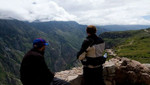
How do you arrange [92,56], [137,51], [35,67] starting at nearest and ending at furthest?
1. [35,67]
2. [92,56]
3. [137,51]

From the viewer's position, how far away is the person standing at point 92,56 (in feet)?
24.4

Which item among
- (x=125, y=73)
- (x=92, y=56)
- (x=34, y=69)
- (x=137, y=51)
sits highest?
(x=92, y=56)

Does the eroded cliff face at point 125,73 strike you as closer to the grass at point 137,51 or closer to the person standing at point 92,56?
the person standing at point 92,56

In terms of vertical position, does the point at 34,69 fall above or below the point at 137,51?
above

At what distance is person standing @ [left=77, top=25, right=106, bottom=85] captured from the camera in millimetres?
7426

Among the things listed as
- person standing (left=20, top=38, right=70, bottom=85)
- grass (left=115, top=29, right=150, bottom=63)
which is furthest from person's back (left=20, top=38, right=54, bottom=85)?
grass (left=115, top=29, right=150, bottom=63)

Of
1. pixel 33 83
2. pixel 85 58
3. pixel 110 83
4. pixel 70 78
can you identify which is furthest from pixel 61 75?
pixel 33 83

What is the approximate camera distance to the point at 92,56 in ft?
24.9

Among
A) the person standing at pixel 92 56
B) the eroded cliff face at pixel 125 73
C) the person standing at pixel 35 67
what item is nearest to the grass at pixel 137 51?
the eroded cliff face at pixel 125 73

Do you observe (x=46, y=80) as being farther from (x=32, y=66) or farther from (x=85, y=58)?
(x=85, y=58)

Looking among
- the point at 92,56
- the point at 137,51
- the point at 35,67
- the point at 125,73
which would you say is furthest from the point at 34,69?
the point at 137,51

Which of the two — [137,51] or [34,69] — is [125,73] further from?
[137,51]

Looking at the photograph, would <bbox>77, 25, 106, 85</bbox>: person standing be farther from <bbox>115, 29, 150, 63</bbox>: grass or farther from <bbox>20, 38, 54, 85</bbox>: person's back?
<bbox>115, 29, 150, 63</bbox>: grass

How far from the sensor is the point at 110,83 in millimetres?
11625
